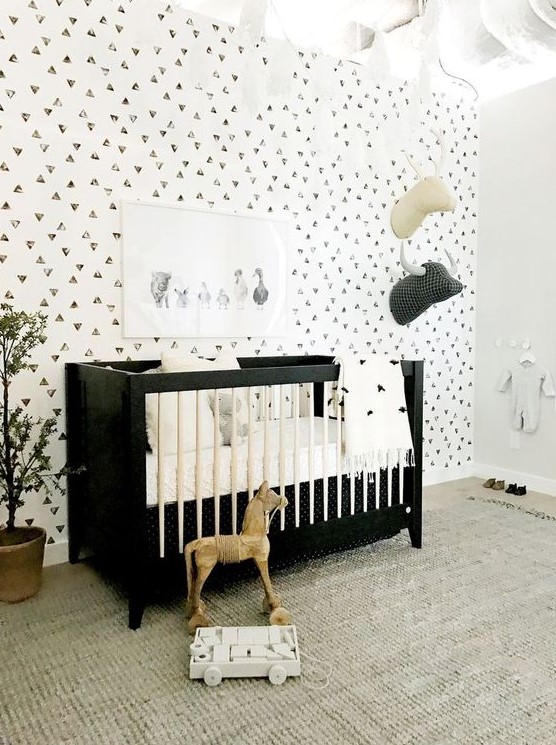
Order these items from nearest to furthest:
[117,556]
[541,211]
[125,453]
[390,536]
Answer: [125,453]
[117,556]
[390,536]
[541,211]

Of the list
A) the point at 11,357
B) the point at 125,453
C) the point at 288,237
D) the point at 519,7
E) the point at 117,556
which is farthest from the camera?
the point at 288,237

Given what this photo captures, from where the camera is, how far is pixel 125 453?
208cm

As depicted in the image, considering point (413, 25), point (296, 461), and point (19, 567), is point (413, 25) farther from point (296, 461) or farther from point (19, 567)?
point (19, 567)

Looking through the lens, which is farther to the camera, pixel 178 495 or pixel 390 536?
pixel 390 536

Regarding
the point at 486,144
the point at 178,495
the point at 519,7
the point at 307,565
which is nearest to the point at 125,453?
the point at 178,495

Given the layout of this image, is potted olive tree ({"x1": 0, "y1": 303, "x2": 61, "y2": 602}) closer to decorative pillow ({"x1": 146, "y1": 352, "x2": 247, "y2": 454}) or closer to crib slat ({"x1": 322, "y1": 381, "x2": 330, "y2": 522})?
decorative pillow ({"x1": 146, "y1": 352, "x2": 247, "y2": 454})

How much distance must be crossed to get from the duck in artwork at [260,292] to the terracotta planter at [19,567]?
1.52 metres

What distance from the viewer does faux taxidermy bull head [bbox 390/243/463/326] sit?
3.57 meters

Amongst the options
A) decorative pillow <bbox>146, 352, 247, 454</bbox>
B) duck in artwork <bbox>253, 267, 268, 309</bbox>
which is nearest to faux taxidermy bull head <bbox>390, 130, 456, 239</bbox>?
duck in artwork <bbox>253, 267, 268, 309</bbox>

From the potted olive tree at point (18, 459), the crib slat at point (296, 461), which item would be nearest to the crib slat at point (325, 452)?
the crib slat at point (296, 461)

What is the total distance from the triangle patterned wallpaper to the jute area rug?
32.3 inches

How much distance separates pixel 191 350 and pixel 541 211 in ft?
7.47

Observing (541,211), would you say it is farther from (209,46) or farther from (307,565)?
(307,565)

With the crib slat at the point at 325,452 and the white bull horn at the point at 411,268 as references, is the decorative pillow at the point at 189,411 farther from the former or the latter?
the white bull horn at the point at 411,268
